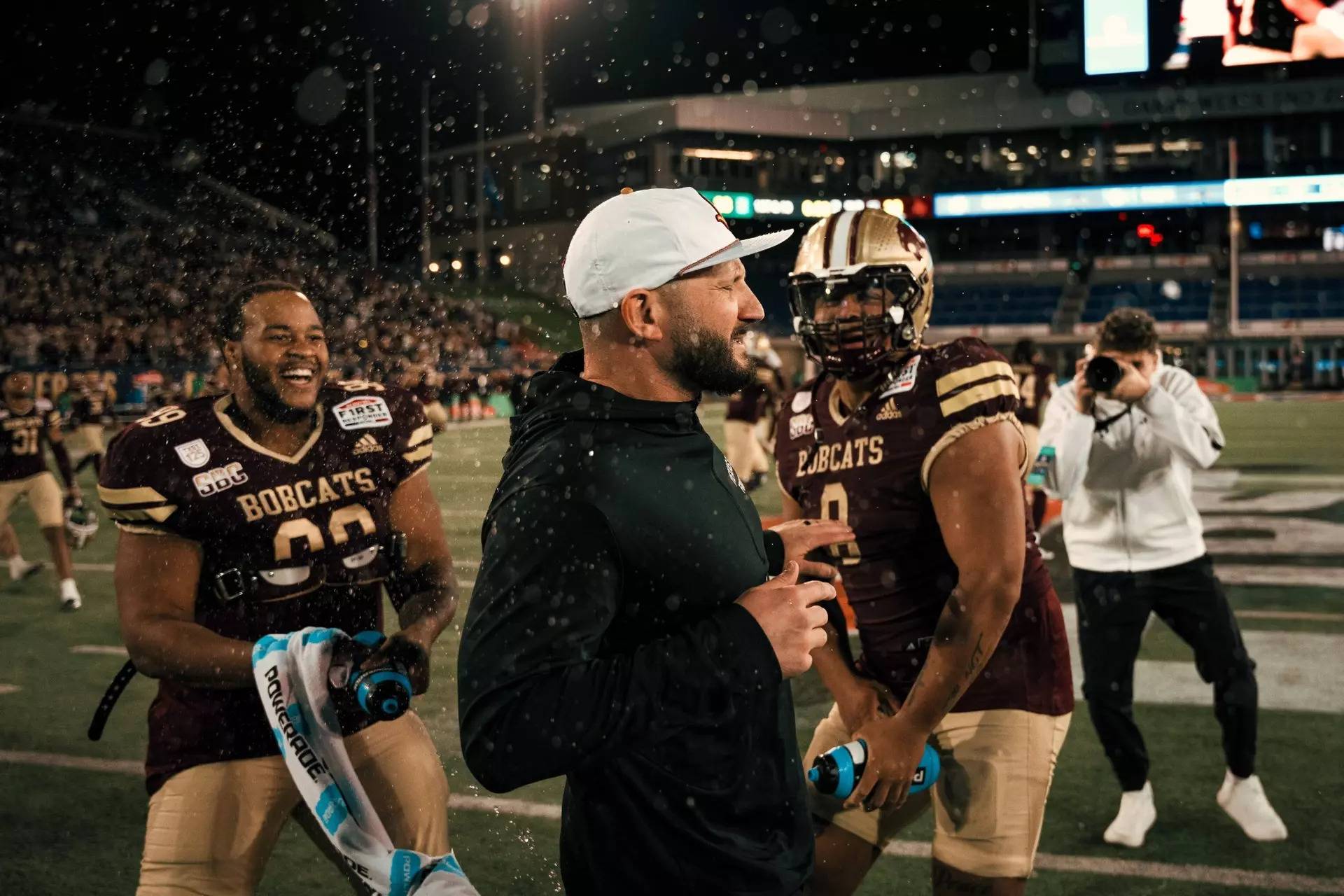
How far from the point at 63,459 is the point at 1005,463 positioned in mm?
9350

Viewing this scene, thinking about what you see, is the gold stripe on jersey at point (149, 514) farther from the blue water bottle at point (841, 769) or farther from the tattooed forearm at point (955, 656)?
the tattooed forearm at point (955, 656)

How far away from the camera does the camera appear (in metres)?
4.34

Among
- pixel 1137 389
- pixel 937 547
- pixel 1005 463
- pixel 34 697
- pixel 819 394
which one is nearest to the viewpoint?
pixel 1005 463

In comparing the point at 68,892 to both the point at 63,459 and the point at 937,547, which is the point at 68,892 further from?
the point at 63,459

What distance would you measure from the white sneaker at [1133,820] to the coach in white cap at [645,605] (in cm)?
273

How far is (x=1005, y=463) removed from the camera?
8.32 feet

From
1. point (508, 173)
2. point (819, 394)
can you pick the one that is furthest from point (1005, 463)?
point (508, 173)

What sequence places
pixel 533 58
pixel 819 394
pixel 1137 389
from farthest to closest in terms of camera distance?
pixel 533 58 < pixel 1137 389 < pixel 819 394

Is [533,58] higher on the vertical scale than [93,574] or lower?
higher

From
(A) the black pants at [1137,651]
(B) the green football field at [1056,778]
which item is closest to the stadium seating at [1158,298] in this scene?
(B) the green football field at [1056,778]

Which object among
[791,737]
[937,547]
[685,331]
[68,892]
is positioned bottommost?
[68,892]

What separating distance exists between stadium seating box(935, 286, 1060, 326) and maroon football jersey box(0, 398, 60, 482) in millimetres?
43802

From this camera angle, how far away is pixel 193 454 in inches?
119

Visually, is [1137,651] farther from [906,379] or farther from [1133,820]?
[906,379]
